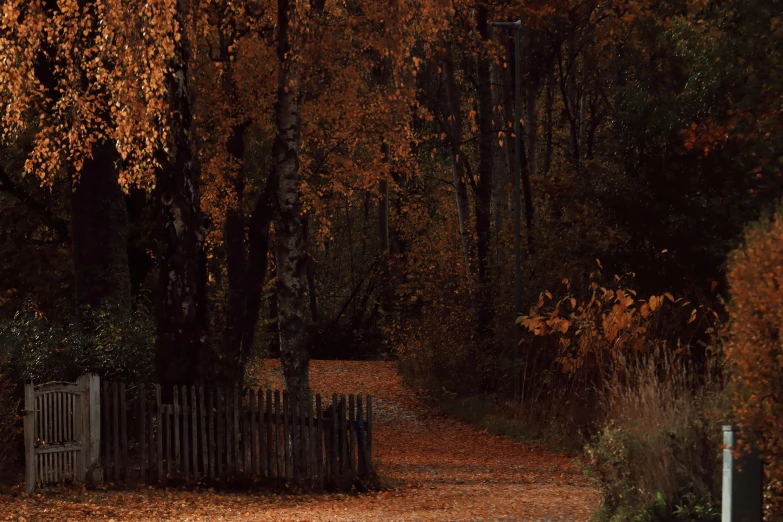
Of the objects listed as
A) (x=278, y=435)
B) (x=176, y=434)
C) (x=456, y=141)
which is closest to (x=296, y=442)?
(x=278, y=435)

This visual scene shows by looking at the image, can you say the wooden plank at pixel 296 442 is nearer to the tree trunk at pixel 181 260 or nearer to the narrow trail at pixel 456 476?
the narrow trail at pixel 456 476

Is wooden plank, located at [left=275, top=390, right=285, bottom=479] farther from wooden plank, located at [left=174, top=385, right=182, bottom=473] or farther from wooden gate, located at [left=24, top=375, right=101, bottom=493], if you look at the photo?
wooden gate, located at [left=24, top=375, right=101, bottom=493]

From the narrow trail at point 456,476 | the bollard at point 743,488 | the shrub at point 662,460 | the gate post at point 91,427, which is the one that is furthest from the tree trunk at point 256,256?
the bollard at point 743,488

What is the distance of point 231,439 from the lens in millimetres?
13250

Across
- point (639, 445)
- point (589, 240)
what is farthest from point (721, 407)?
point (589, 240)

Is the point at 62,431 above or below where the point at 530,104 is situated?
below

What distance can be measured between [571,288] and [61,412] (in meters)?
10.6

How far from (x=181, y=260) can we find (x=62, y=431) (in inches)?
95.6

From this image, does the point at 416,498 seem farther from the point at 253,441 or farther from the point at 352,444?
the point at 253,441

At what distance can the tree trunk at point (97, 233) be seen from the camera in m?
16.6

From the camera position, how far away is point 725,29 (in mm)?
17391

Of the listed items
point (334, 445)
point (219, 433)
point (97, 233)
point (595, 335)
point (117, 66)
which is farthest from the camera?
point (595, 335)

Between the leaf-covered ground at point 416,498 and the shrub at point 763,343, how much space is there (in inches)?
148

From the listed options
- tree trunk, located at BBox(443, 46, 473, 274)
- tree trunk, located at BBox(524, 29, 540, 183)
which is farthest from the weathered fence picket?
tree trunk, located at BBox(524, 29, 540, 183)
